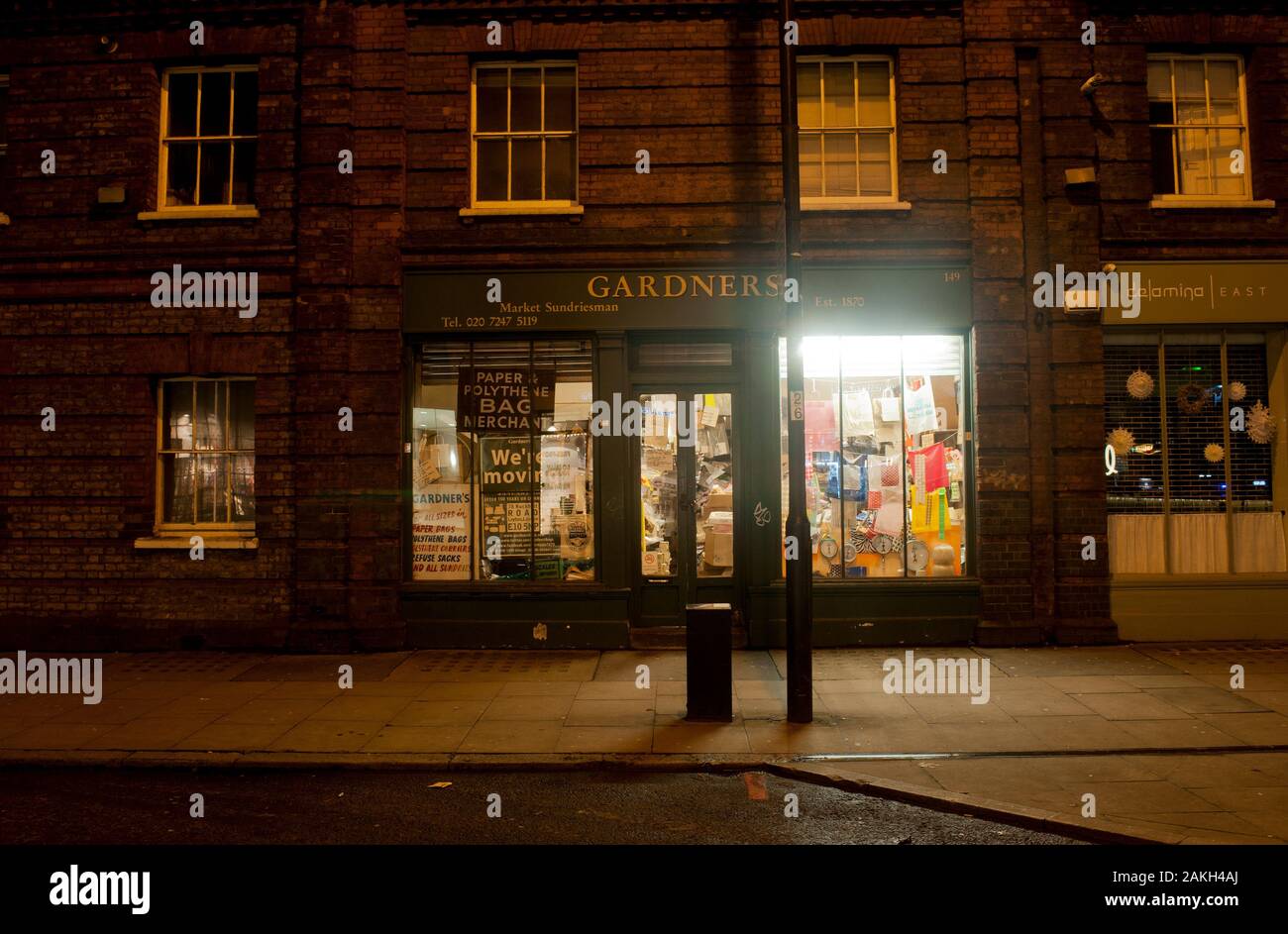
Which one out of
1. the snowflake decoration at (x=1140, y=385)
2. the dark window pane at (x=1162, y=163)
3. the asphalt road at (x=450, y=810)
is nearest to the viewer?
the asphalt road at (x=450, y=810)

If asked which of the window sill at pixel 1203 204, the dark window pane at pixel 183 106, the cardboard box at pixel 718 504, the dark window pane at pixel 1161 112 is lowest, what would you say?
the cardboard box at pixel 718 504

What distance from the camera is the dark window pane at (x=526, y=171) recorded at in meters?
10.5

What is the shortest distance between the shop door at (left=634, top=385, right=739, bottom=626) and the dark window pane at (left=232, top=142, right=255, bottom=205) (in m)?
5.47

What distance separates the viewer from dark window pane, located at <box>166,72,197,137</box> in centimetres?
1073

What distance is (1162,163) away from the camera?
10430mm

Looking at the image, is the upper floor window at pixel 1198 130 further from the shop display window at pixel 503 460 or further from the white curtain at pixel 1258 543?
the shop display window at pixel 503 460

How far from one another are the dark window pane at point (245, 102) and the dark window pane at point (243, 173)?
0.22 meters

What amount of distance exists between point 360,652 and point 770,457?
5292mm

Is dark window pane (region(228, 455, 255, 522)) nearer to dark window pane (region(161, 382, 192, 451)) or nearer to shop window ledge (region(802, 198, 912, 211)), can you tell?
dark window pane (region(161, 382, 192, 451))

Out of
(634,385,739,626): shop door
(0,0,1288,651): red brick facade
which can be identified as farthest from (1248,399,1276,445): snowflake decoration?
(634,385,739,626): shop door

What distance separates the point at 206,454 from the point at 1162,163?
481 inches

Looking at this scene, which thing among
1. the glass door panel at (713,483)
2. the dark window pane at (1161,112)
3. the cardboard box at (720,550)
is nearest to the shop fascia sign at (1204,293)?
the dark window pane at (1161,112)

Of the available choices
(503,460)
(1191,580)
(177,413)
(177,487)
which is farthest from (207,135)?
(1191,580)

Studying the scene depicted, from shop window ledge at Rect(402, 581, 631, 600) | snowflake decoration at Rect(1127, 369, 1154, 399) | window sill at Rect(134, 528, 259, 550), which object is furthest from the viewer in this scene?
snowflake decoration at Rect(1127, 369, 1154, 399)
